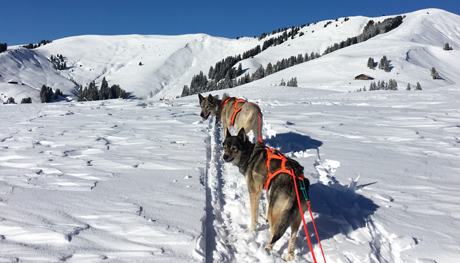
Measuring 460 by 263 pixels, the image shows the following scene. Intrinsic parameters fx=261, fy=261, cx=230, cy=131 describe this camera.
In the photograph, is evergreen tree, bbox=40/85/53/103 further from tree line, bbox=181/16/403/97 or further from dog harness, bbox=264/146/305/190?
dog harness, bbox=264/146/305/190

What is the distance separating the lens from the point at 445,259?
2.97 m

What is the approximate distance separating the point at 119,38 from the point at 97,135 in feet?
331

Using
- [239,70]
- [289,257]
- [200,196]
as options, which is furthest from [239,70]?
[289,257]

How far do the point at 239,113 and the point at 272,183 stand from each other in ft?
11.9

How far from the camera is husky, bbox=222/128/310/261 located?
10.3 feet

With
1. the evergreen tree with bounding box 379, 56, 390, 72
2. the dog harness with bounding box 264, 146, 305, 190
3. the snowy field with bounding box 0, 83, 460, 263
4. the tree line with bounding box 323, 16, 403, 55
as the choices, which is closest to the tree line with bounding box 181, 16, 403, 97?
the tree line with bounding box 323, 16, 403, 55

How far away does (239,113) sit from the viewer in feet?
22.7

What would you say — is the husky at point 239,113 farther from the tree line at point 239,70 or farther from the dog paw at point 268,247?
the tree line at point 239,70

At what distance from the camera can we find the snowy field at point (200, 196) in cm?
312

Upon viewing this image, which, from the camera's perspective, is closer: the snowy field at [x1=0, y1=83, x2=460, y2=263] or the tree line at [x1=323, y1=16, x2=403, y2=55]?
the snowy field at [x1=0, y1=83, x2=460, y2=263]

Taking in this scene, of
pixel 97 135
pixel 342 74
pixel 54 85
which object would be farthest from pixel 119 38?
pixel 97 135

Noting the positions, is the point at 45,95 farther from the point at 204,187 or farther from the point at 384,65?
the point at 384,65

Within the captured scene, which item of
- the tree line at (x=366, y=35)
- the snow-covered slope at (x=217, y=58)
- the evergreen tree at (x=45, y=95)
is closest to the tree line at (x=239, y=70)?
the tree line at (x=366, y=35)

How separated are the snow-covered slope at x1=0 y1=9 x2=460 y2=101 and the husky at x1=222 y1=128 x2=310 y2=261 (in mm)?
30151
